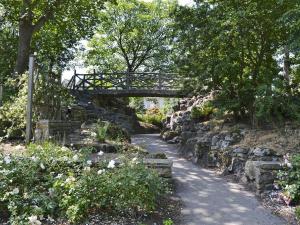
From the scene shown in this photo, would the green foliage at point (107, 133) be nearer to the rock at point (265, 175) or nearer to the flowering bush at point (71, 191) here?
the flowering bush at point (71, 191)

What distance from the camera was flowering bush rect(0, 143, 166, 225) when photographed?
4371 millimetres

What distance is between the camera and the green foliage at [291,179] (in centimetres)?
541

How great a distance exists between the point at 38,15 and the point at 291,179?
12.6m

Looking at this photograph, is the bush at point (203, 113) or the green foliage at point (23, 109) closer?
the green foliage at point (23, 109)

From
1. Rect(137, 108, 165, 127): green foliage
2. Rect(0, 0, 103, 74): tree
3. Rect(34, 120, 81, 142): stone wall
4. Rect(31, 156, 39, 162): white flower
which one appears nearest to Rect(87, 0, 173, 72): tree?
Rect(137, 108, 165, 127): green foliage

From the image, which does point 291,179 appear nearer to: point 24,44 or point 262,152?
point 262,152

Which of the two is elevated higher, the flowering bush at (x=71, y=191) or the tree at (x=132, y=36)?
the tree at (x=132, y=36)

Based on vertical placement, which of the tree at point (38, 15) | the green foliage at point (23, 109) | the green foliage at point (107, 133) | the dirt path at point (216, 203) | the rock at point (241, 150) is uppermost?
the tree at point (38, 15)

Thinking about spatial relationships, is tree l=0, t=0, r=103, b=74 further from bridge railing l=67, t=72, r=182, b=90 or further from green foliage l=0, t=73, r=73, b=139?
green foliage l=0, t=73, r=73, b=139

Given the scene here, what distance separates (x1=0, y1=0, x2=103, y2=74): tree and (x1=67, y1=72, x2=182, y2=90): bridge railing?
3.68 meters

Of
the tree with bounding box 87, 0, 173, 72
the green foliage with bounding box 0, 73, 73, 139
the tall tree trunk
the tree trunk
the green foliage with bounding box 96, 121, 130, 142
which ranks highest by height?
the tree with bounding box 87, 0, 173, 72

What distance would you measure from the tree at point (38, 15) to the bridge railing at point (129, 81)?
12.1ft

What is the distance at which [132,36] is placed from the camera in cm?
2681

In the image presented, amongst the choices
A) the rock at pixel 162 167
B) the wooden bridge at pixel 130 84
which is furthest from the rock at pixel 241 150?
the wooden bridge at pixel 130 84
